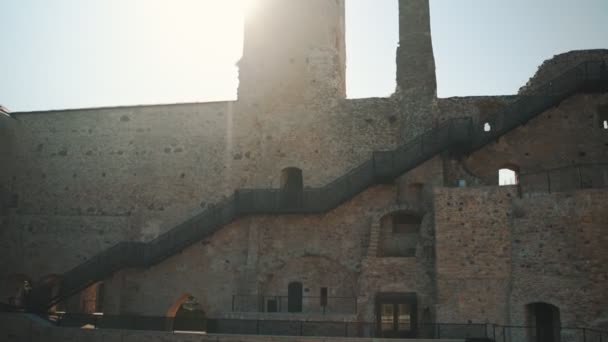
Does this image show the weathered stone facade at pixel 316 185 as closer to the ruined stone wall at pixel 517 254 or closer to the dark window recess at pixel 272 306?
the ruined stone wall at pixel 517 254

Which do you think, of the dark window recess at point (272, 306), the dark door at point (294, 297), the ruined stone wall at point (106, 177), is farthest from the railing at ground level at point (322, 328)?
the ruined stone wall at point (106, 177)

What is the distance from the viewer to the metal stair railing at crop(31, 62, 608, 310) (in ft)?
71.0

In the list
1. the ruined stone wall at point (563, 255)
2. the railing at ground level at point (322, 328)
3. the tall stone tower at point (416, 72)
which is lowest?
the railing at ground level at point (322, 328)

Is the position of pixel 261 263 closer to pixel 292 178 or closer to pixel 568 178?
pixel 292 178

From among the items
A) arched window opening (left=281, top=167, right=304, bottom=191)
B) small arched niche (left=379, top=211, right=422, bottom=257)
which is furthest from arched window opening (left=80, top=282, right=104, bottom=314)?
small arched niche (left=379, top=211, right=422, bottom=257)

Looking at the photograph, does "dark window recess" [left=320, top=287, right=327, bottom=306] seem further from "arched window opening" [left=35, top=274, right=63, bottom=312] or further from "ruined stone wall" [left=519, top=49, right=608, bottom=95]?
"ruined stone wall" [left=519, top=49, right=608, bottom=95]

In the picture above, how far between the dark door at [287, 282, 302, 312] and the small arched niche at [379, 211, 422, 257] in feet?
11.1

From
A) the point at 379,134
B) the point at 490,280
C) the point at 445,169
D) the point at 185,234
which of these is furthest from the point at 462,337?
the point at 185,234

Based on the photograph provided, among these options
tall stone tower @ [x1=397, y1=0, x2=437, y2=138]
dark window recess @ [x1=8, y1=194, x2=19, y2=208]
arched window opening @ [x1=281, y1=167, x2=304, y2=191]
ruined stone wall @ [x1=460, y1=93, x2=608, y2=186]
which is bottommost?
dark window recess @ [x1=8, y1=194, x2=19, y2=208]

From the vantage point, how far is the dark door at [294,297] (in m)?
22.3

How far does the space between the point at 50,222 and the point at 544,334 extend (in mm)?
20228

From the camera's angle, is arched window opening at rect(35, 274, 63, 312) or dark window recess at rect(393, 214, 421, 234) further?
arched window opening at rect(35, 274, 63, 312)

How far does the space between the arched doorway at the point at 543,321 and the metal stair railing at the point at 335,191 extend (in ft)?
20.3

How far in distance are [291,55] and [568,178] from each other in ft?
38.7
